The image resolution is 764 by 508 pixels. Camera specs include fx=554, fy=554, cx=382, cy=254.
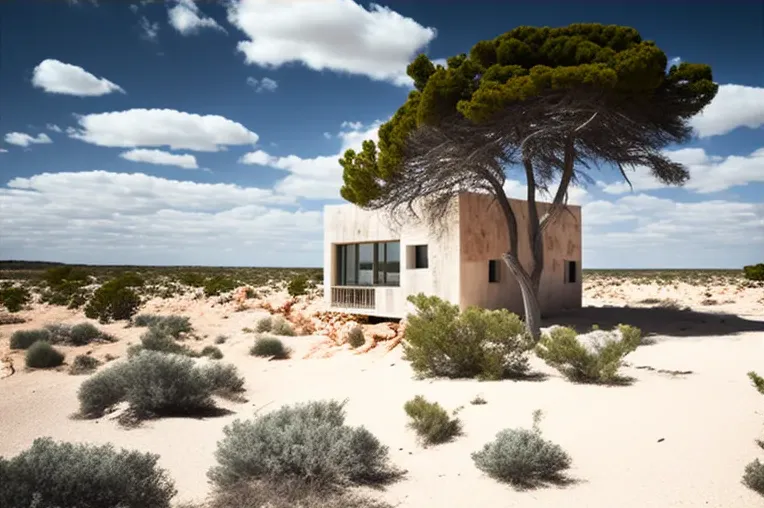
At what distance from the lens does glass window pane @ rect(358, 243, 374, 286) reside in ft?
61.9

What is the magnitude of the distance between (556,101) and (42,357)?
44.9 feet

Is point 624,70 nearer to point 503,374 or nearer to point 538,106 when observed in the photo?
point 538,106

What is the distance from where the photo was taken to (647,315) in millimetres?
17641

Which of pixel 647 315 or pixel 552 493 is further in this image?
pixel 647 315

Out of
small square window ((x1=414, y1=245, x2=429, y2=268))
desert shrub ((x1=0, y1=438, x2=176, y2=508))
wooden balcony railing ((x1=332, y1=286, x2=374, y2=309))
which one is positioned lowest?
desert shrub ((x1=0, y1=438, x2=176, y2=508))

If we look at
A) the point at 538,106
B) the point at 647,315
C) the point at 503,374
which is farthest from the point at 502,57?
the point at 647,315

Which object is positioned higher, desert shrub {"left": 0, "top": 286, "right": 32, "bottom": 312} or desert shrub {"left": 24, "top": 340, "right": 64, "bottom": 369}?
desert shrub {"left": 0, "top": 286, "right": 32, "bottom": 312}

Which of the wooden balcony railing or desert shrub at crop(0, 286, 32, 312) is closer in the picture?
the wooden balcony railing

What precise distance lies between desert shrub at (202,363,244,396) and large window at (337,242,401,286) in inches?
316

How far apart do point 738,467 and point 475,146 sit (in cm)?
983

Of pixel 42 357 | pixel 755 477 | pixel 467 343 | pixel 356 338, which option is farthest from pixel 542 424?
pixel 42 357

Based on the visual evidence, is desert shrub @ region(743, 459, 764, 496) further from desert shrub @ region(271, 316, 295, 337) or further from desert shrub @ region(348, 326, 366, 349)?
desert shrub @ region(271, 316, 295, 337)

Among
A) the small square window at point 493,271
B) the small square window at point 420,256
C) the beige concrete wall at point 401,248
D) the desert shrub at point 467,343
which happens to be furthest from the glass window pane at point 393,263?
the desert shrub at point 467,343

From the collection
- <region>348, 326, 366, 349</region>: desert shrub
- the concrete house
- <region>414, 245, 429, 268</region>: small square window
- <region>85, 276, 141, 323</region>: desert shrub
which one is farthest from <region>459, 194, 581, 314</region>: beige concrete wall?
<region>85, 276, 141, 323</region>: desert shrub
